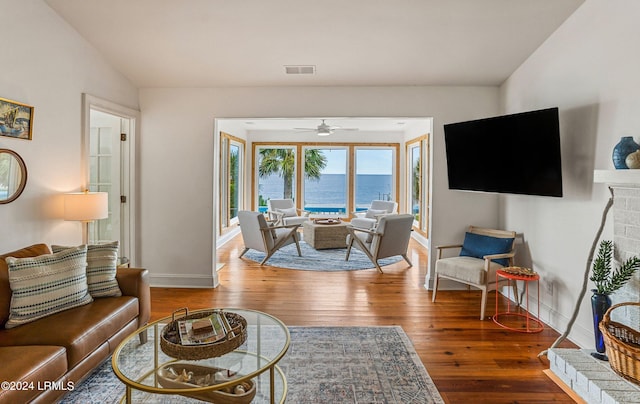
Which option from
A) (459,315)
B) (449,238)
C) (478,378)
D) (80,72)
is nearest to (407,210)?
(449,238)

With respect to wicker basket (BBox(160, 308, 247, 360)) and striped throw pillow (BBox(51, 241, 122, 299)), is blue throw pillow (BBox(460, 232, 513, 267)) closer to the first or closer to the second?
wicker basket (BBox(160, 308, 247, 360))

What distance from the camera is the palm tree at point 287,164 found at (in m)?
9.17

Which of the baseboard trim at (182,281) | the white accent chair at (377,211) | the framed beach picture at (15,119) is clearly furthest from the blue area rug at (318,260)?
the framed beach picture at (15,119)

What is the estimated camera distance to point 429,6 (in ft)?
9.93

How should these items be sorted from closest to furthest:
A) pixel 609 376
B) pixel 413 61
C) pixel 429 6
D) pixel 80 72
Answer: pixel 609 376
pixel 429 6
pixel 80 72
pixel 413 61

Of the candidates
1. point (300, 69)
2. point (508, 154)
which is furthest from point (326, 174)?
point (508, 154)

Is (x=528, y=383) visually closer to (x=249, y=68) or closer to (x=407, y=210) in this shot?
(x=249, y=68)

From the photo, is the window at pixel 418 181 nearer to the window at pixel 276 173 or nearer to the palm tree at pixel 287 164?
the palm tree at pixel 287 164

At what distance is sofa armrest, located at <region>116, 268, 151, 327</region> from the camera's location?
9.16 feet

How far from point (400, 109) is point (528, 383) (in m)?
3.07

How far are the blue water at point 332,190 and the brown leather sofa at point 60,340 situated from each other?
6440 mm

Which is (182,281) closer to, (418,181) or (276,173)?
(276,173)

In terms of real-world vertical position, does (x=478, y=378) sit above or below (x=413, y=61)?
below

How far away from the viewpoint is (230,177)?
25.8 feet
